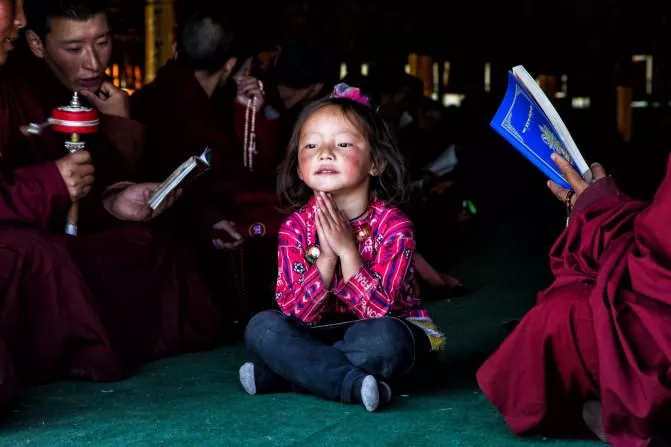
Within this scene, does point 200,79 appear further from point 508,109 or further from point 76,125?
point 508,109

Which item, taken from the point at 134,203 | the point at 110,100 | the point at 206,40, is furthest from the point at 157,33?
the point at 134,203

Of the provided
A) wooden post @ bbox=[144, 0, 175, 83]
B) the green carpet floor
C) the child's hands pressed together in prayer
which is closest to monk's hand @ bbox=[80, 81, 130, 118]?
the green carpet floor

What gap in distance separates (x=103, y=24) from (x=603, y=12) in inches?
376

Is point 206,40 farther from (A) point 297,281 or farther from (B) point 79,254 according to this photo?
(A) point 297,281

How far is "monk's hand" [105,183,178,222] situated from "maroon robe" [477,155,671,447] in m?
1.51

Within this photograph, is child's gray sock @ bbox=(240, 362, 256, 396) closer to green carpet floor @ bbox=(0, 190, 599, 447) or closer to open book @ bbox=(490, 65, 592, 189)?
green carpet floor @ bbox=(0, 190, 599, 447)

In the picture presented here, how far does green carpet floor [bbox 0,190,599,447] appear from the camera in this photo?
9.29ft

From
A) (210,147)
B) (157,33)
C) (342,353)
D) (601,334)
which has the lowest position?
(342,353)

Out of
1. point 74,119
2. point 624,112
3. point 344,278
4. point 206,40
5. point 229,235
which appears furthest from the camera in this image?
point 624,112

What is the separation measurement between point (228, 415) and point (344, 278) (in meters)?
0.49

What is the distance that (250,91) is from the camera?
15.9 ft

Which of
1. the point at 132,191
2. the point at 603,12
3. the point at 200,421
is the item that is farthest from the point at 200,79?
the point at 603,12

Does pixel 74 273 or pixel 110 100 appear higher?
pixel 110 100

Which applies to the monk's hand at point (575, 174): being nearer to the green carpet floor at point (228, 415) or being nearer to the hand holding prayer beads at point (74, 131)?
the green carpet floor at point (228, 415)
